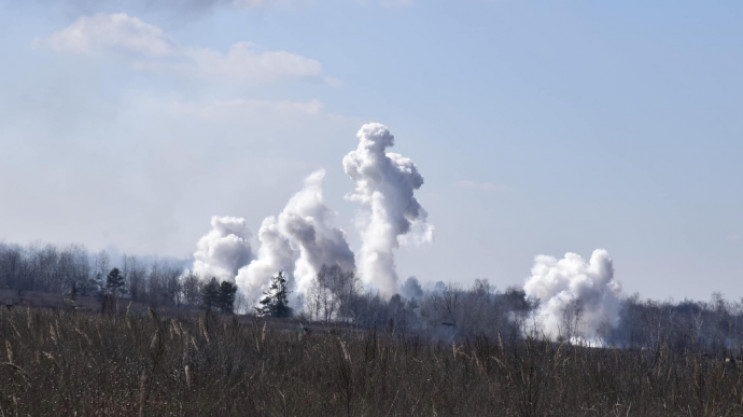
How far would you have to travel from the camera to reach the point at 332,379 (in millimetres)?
12938

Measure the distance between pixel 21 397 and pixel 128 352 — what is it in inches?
170

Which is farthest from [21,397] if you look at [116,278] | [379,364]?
[116,278]

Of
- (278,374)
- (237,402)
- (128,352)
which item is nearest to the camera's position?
(237,402)

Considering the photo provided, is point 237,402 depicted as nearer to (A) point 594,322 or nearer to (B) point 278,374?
(B) point 278,374

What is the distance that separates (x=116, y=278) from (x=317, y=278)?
50961 mm

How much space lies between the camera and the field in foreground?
35.8ft

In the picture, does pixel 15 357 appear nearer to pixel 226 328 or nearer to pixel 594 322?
pixel 226 328

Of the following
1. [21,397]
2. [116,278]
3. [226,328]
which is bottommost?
[21,397]

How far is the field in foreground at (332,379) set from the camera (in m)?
10.9

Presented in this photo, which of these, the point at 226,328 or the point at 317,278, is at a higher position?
the point at 317,278

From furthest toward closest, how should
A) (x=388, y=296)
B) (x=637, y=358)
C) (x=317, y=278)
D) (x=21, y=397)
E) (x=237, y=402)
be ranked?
(x=388, y=296)
(x=317, y=278)
(x=637, y=358)
(x=237, y=402)
(x=21, y=397)

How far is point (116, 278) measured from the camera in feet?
315

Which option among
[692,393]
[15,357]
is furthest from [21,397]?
[692,393]

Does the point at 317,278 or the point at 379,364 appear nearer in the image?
the point at 379,364
